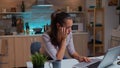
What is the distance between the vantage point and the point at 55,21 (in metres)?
2.72

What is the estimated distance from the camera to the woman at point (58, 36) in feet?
8.67

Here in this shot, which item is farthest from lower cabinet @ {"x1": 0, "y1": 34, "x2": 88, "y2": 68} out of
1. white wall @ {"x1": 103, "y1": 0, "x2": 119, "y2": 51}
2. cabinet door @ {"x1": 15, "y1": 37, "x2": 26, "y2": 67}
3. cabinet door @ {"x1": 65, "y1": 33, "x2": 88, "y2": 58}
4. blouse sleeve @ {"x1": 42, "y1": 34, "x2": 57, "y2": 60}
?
blouse sleeve @ {"x1": 42, "y1": 34, "x2": 57, "y2": 60}

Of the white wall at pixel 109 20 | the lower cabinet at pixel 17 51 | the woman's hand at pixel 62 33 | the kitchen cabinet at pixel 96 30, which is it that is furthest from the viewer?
the kitchen cabinet at pixel 96 30

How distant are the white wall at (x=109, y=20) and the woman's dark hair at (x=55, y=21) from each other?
3.05 metres

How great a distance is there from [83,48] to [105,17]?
0.99m

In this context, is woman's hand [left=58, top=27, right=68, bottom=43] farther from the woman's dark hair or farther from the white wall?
the white wall

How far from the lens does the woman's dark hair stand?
2.66m

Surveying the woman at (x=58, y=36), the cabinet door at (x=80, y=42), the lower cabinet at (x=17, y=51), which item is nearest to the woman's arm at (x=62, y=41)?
the woman at (x=58, y=36)

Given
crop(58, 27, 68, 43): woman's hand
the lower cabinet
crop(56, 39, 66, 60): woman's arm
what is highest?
crop(58, 27, 68, 43): woman's hand

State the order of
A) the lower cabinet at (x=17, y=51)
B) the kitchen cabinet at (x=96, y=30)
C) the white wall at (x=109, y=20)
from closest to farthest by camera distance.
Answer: the lower cabinet at (x=17, y=51) → the white wall at (x=109, y=20) → the kitchen cabinet at (x=96, y=30)

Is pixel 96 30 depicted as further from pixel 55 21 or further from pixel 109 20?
pixel 55 21

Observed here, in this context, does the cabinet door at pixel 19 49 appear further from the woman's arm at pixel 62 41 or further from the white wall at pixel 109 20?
the woman's arm at pixel 62 41

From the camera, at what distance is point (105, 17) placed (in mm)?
5590

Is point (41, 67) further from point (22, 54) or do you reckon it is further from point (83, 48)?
point (83, 48)
